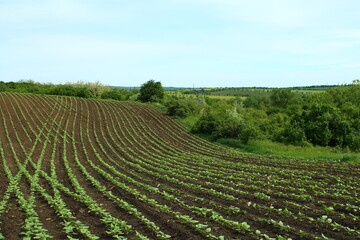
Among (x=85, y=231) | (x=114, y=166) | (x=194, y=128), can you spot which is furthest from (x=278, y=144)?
(x=85, y=231)

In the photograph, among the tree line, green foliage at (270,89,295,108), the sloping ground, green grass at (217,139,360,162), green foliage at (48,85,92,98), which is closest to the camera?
the sloping ground

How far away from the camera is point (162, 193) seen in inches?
450

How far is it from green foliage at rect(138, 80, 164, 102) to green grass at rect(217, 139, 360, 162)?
101 ft

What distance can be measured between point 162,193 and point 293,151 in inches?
594

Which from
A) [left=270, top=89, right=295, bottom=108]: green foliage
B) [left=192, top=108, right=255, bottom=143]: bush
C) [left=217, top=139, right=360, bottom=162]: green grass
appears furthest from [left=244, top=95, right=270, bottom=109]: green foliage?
[left=217, top=139, right=360, bottom=162]: green grass

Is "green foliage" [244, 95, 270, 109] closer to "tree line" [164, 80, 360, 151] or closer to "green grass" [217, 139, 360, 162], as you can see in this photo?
"tree line" [164, 80, 360, 151]

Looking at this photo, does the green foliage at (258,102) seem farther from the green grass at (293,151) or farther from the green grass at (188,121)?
the green grass at (293,151)

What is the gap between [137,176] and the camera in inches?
581

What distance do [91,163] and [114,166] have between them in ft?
4.96

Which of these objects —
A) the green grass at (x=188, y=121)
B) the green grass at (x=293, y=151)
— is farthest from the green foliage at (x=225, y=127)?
the green grass at (x=188, y=121)

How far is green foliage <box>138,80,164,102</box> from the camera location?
56213mm

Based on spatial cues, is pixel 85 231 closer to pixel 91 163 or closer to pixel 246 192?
pixel 246 192

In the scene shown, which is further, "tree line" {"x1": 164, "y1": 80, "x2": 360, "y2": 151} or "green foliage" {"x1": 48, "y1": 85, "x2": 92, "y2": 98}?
"green foliage" {"x1": 48, "y1": 85, "x2": 92, "y2": 98}

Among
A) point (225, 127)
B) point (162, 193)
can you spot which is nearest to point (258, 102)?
point (225, 127)
